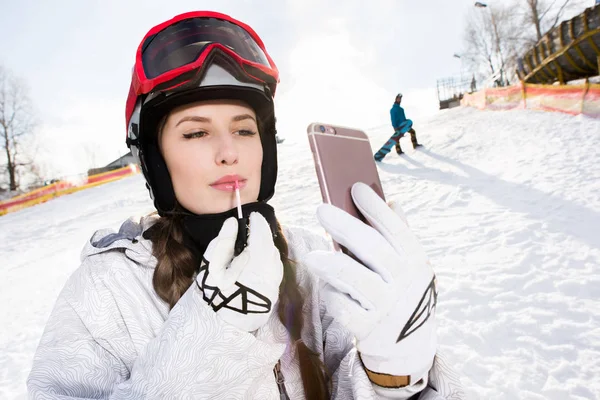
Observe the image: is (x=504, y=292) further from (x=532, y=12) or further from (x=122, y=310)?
(x=532, y=12)

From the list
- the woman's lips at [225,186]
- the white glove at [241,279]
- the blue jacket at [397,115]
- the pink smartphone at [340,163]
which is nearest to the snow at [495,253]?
the blue jacket at [397,115]

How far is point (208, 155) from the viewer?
1.46m

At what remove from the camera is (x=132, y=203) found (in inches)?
425

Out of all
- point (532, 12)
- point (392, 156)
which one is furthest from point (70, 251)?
point (532, 12)

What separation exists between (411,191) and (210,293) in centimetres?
689

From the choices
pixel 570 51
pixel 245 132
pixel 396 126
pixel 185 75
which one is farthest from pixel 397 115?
pixel 185 75

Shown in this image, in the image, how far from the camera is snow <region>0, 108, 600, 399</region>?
2.65m

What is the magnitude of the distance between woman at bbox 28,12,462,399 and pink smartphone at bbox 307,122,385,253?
0.22 ft

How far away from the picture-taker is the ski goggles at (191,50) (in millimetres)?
1533

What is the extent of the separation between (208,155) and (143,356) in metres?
0.81

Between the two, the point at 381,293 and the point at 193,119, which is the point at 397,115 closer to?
the point at 193,119

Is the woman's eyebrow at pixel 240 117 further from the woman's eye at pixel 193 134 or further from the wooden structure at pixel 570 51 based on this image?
the wooden structure at pixel 570 51

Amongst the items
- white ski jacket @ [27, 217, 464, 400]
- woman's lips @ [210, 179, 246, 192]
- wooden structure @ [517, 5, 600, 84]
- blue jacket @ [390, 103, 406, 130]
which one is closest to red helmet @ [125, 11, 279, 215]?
woman's lips @ [210, 179, 246, 192]

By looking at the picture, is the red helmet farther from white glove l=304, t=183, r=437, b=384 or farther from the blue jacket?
the blue jacket
